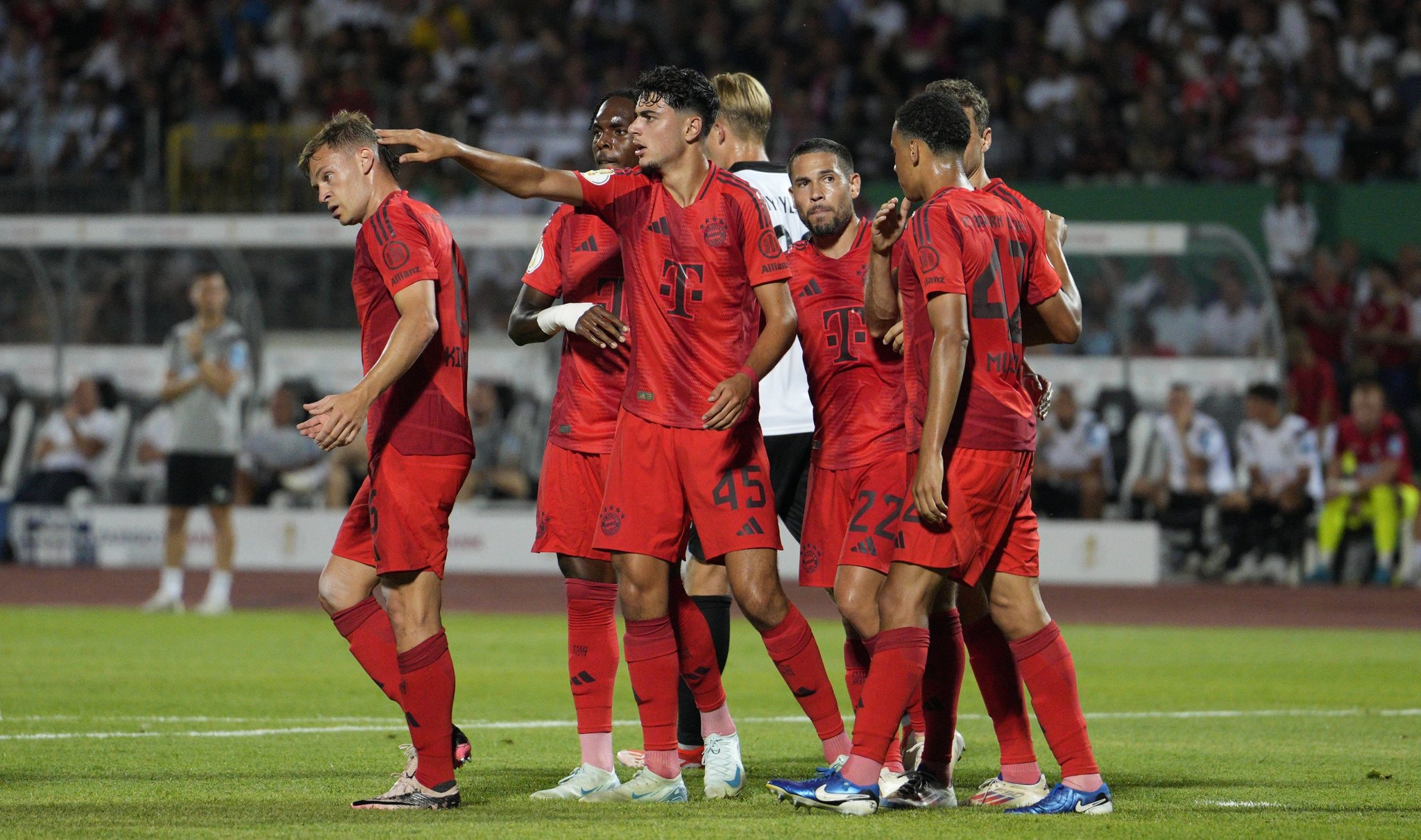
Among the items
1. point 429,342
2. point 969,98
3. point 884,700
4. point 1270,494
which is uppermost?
point 969,98

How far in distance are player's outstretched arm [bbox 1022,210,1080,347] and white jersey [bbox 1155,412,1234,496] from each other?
10.9 metres

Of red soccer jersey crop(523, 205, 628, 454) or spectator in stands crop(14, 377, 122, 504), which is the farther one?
spectator in stands crop(14, 377, 122, 504)

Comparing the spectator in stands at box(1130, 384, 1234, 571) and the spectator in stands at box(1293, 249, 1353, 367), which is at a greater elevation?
the spectator in stands at box(1293, 249, 1353, 367)

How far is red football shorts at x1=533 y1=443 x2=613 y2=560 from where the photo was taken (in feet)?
20.4

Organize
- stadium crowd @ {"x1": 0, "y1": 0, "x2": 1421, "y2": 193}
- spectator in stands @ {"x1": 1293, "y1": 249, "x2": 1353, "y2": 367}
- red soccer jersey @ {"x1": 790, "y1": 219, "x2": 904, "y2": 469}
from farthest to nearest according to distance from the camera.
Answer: stadium crowd @ {"x1": 0, "y1": 0, "x2": 1421, "y2": 193} < spectator in stands @ {"x1": 1293, "y1": 249, "x2": 1353, "y2": 367} < red soccer jersey @ {"x1": 790, "y1": 219, "x2": 904, "y2": 469}

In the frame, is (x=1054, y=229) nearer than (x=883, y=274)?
No

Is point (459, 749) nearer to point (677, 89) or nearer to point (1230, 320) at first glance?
point (677, 89)

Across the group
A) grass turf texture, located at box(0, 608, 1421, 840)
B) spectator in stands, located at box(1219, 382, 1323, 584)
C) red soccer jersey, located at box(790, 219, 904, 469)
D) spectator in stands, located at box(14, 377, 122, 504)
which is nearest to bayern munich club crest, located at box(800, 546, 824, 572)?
red soccer jersey, located at box(790, 219, 904, 469)

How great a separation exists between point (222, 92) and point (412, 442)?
18.6 metres

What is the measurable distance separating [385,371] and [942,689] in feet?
7.24

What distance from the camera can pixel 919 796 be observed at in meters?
5.73

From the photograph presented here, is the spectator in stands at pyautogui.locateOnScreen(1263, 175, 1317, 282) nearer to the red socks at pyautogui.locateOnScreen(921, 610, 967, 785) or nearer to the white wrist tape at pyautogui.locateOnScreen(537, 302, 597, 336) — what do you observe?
the red socks at pyautogui.locateOnScreen(921, 610, 967, 785)

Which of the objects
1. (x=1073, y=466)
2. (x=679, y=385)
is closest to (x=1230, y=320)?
(x=1073, y=466)

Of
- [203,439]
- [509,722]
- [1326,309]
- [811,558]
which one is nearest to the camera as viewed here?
[811,558]
